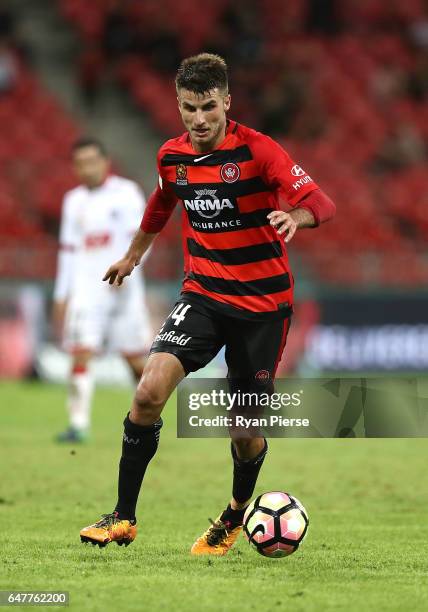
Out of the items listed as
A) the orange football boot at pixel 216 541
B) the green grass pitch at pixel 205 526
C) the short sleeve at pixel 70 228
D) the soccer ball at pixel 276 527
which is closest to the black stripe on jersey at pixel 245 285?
the soccer ball at pixel 276 527

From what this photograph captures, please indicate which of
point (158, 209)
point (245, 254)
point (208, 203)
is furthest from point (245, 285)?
point (158, 209)

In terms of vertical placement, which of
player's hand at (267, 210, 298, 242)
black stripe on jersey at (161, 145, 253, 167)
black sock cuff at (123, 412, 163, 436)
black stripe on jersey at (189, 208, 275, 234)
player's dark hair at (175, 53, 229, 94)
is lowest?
black sock cuff at (123, 412, 163, 436)

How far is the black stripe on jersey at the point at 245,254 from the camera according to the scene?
5.56 metres

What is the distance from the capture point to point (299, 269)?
56.4 ft

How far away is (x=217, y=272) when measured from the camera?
18.3ft

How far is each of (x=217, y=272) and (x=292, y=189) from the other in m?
0.59

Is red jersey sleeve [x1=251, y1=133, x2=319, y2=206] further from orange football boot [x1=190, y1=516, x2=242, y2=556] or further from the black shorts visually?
orange football boot [x1=190, y1=516, x2=242, y2=556]

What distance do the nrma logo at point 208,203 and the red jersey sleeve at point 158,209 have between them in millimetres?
331

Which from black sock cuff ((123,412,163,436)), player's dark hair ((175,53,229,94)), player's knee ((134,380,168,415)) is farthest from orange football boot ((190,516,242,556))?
player's dark hair ((175,53,229,94))

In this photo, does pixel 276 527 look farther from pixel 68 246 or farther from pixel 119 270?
pixel 68 246

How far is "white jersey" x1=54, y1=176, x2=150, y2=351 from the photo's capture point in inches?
413

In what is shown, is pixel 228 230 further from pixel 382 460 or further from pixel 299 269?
pixel 299 269

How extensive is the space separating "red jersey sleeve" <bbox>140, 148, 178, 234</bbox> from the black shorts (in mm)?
495

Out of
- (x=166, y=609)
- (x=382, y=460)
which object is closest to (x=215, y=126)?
(x=166, y=609)
